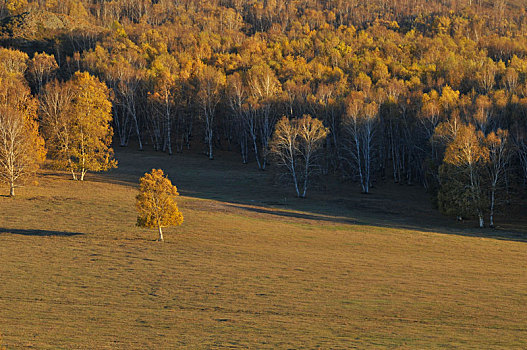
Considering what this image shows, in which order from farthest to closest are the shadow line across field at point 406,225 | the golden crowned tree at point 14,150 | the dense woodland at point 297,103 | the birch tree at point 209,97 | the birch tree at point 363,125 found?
the birch tree at point 209,97
the birch tree at point 363,125
the dense woodland at point 297,103
the golden crowned tree at point 14,150
the shadow line across field at point 406,225

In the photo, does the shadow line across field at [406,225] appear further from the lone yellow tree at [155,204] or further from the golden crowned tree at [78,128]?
the golden crowned tree at [78,128]

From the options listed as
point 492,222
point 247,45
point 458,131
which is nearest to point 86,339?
point 492,222

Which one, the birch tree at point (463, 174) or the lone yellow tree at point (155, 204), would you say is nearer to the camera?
the lone yellow tree at point (155, 204)

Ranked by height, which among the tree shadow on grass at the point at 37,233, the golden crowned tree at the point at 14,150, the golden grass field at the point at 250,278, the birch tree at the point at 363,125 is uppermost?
the birch tree at the point at 363,125

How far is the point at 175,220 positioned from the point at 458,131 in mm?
40321

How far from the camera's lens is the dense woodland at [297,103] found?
67188 mm

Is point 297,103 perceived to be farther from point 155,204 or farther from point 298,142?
point 155,204

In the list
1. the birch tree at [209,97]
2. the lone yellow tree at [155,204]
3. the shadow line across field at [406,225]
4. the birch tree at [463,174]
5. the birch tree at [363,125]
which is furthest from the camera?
the birch tree at [209,97]

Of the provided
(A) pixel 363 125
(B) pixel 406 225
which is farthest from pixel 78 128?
(B) pixel 406 225

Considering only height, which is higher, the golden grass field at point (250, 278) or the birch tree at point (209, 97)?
the birch tree at point (209, 97)

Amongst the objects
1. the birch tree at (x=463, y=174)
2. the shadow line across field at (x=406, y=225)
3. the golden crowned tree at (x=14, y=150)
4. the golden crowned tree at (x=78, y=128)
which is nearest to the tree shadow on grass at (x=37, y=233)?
the golden crowned tree at (x=14, y=150)

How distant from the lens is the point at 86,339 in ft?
68.4

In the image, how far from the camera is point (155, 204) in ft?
137

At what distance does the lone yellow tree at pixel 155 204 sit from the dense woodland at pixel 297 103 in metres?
23.6
